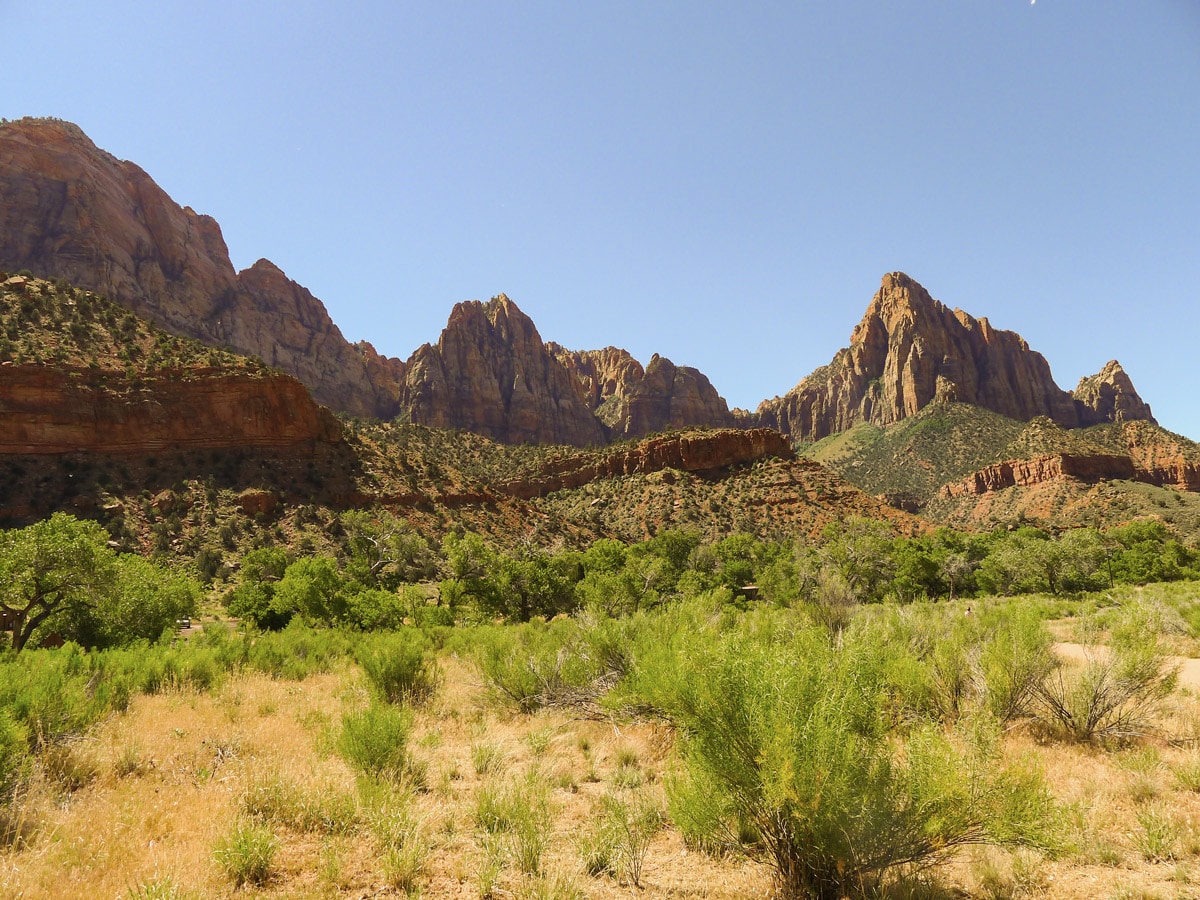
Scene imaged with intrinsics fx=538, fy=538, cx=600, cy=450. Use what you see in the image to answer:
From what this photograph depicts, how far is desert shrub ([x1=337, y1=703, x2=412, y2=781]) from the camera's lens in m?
6.11

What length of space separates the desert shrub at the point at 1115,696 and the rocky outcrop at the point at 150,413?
188 ft

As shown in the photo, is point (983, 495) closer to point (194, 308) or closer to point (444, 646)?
point (444, 646)

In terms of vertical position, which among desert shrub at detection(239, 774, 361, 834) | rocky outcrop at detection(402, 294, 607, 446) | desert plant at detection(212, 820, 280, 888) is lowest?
desert shrub at detection(239, 774, 361, 834)

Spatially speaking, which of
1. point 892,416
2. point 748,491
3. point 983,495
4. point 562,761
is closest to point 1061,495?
point 983,495

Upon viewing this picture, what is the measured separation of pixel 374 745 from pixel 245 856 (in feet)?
6.35

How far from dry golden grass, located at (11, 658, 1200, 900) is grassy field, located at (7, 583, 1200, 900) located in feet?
0.07

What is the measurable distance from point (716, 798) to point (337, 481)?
50.9m

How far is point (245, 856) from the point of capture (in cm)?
426

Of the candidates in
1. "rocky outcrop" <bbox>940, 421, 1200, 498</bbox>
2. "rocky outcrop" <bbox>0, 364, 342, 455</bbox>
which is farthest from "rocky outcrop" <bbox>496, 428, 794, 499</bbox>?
"rocky outcrop" <bbox>940, 421, 1200, 498</bbox>

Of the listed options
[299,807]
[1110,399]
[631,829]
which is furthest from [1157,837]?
[1110,399]

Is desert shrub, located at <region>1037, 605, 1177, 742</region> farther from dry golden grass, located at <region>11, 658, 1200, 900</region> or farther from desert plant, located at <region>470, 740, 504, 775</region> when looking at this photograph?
desert plant, located at <region>470, 740, 504, 775</region>

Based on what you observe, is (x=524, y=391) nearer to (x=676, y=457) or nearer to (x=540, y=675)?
(x=676, y=457)

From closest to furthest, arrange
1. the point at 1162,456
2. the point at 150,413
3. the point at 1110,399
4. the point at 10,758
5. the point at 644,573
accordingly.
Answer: the point at 10,758, the point at 644,573, the point at 150,413, the point at 1162,456, the point at 1110,399

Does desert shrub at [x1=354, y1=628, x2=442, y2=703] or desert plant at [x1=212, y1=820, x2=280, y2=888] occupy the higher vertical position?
desert plant at [x1=212, y1=820, x2=280, y2=888]
